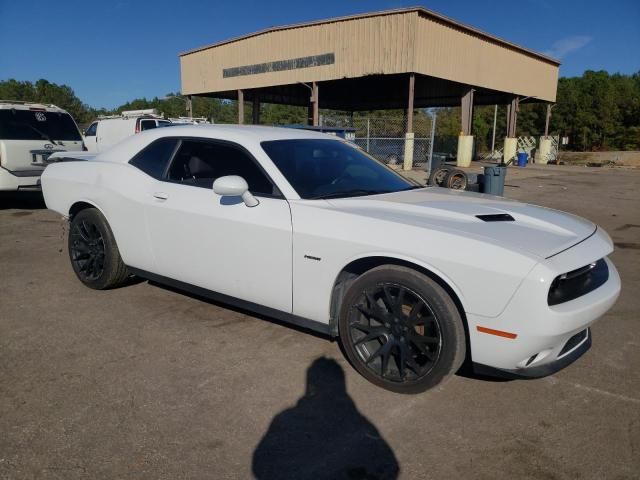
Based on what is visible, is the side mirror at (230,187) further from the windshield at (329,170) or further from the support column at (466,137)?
the support column at (466,137)

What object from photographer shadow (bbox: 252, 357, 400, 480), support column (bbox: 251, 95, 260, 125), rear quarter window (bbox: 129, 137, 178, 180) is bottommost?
photographer shadow (bbox: 252, 357, 400, 480)

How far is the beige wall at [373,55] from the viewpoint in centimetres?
1930

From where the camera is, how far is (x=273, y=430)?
8.39ft

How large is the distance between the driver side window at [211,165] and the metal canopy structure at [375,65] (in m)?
16.9

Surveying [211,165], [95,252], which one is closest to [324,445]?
[211,165]

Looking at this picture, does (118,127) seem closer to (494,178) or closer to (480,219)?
(494,178)

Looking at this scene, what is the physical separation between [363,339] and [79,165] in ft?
10.8

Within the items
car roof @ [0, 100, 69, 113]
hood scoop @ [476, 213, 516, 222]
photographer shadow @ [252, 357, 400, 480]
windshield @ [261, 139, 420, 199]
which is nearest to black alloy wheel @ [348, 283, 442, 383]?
photographer shadow @ [252, 357, 400, 480]

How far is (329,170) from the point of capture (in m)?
3.78

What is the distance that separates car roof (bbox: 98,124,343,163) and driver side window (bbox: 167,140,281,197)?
74 mm

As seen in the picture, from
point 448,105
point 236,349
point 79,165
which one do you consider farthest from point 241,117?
point 236,349

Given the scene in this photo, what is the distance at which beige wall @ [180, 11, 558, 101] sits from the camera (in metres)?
19.3

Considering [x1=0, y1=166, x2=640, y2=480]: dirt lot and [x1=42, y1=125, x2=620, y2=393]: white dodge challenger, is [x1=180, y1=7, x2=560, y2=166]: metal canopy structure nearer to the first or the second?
[x1=42, y1=125, x2=620, y2=393]: white dodge challenger

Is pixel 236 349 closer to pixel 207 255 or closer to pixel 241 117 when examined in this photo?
pixel 207 255
